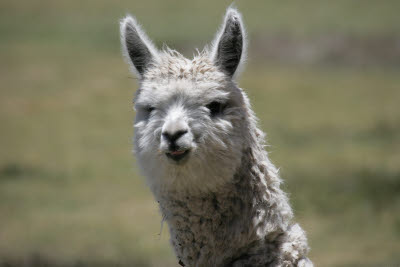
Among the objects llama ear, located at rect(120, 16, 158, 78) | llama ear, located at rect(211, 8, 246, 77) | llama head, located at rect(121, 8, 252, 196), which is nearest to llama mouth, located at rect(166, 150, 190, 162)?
llama head, located at rect(121, 8, 252, 196)

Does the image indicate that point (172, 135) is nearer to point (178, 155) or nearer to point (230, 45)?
point (178, 155)

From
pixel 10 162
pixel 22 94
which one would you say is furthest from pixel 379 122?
pixel 22 94

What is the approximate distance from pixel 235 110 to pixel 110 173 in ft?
37.6

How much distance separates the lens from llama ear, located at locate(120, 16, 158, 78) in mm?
4430

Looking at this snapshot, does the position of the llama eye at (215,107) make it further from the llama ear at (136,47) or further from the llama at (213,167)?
the llama ear at (136,47)

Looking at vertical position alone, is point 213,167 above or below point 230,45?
below

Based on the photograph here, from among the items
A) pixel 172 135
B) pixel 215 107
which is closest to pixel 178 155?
pixel 172 135

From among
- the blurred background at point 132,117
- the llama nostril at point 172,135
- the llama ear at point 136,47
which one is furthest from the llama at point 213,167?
the blurred background at point 132,117

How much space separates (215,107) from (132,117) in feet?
52.5

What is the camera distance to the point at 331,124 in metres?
18.9

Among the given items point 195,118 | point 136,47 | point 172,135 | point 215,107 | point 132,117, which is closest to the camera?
point 172,135

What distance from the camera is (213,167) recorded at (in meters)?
3.94

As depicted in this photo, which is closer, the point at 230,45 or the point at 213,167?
the point at 213,167

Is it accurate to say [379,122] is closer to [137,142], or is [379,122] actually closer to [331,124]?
[331,124]
